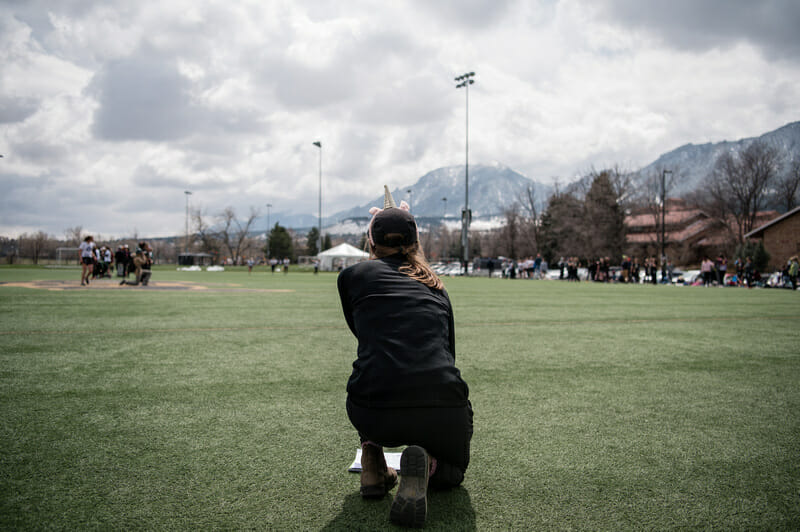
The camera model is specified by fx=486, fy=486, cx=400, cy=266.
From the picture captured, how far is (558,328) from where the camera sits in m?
9.57

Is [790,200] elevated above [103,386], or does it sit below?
above

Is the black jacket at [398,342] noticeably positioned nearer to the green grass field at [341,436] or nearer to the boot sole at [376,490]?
the boot sole at [376,490]

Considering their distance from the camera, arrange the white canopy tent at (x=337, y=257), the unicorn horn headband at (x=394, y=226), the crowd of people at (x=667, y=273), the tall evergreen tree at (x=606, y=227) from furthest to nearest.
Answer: the white canopy tent at (x=337, y=257) < the tall evergreen tree at (x=606, y=227) < the crowd of people at (x=667, y=273) < the unicorn horn headband at (x=394, y=226)

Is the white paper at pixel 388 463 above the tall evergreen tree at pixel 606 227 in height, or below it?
below

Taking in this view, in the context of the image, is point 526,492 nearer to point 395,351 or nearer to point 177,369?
point 395,351

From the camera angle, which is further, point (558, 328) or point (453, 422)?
point (558, 328)

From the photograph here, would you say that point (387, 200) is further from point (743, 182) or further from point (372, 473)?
point (743, 182)

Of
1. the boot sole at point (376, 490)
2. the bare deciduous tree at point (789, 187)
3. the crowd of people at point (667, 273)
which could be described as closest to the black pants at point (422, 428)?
the boot sole at point (376, 490)

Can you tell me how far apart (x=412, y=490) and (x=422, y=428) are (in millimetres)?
285

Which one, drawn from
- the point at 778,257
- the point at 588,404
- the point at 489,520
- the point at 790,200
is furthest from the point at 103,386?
the point at 790,200

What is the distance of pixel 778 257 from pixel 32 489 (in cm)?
5642

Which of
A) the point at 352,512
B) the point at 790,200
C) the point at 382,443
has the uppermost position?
the point at 790,200

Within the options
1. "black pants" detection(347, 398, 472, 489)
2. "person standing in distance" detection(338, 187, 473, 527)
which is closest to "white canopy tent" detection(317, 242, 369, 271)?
"person standing in distance" detection(338, 187, 473, 527)

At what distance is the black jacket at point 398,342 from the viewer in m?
2.39
